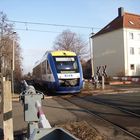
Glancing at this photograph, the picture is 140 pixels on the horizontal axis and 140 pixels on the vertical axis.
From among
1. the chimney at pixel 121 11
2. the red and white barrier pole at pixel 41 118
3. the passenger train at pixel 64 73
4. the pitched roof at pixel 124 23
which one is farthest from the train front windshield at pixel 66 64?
the chimney at pixel 121 11

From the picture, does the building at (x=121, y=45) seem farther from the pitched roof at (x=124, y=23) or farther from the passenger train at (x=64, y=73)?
the passenger train at (x=64, y=73)

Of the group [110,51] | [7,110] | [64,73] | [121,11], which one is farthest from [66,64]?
[121,11]

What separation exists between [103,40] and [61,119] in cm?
6054

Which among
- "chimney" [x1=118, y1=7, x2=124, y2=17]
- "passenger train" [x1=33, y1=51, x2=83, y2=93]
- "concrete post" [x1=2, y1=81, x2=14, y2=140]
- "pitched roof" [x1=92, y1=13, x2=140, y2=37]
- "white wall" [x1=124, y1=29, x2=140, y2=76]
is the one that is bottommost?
"concrete post" [x1=2, y1=81, x2=14, y2=140]

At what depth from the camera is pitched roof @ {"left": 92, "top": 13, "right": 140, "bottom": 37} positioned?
68050 mm

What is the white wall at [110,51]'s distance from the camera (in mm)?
65775

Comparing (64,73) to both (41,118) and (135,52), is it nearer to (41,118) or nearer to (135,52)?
(41,118)

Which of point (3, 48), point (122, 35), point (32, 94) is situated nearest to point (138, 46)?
point (122, 35)

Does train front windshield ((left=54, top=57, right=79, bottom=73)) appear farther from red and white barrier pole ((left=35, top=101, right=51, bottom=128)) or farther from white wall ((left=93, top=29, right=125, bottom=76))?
white wall ((left=93, top=29, right=125, bottom=76))

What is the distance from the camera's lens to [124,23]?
67.6m

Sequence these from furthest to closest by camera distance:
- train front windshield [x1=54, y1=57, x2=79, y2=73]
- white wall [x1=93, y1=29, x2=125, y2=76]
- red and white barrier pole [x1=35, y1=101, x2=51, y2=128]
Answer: white wall [x1=93, y1=29, x2=125, y2=76], train front windshield [x1=54, y1=57, x2=79, y2=73], red and white barrier pole [x1=35, y1=101, x2=51, y2=128]

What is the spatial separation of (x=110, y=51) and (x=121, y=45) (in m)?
4.10

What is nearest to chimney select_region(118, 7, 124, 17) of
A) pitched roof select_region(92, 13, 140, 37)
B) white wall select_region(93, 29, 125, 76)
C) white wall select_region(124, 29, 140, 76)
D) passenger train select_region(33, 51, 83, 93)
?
pitched roof select_region(92, 13, 140, 37)

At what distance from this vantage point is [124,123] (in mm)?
11945
